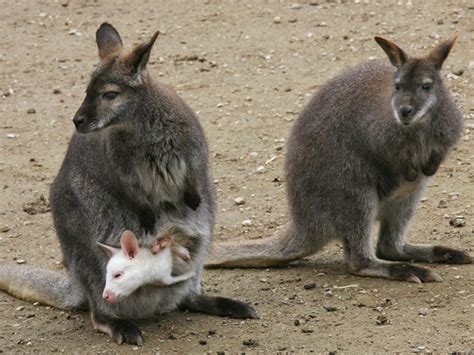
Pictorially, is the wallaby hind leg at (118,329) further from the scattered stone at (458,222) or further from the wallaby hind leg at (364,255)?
the scattered stone at (458,222)

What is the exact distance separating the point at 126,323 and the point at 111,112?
1.15 metres

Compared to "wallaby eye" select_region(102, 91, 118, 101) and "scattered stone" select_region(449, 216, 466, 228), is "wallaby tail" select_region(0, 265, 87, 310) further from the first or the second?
"scattered stone" select_region(449, 216, 466, 228)

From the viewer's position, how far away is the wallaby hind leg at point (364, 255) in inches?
254

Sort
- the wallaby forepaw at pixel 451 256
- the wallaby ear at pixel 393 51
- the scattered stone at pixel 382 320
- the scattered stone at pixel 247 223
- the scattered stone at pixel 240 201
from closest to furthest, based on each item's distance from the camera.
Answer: the scattered stone at pixel 382 320 → the wallaby ear at pixel 393 51 → the wallaby forepaw at pixel 451 256 → the scattered stone at pixel 247 223 → the scattered stone at pixel 240 201

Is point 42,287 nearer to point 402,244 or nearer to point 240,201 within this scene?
point 240,201

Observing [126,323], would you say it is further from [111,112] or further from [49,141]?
[49,141]

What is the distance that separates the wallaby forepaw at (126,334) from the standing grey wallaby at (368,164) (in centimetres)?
104

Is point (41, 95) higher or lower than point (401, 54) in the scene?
lower

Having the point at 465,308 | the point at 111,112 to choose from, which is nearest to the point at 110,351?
the point at 111,112

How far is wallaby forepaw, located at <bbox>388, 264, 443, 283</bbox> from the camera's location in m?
6.36

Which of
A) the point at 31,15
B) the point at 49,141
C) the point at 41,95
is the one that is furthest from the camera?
the point at 31,15

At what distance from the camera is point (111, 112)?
564 centimetres

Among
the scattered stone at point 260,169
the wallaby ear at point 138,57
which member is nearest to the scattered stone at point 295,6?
the scattered stone at point 260,169

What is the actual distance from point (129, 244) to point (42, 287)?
36.4 inches
